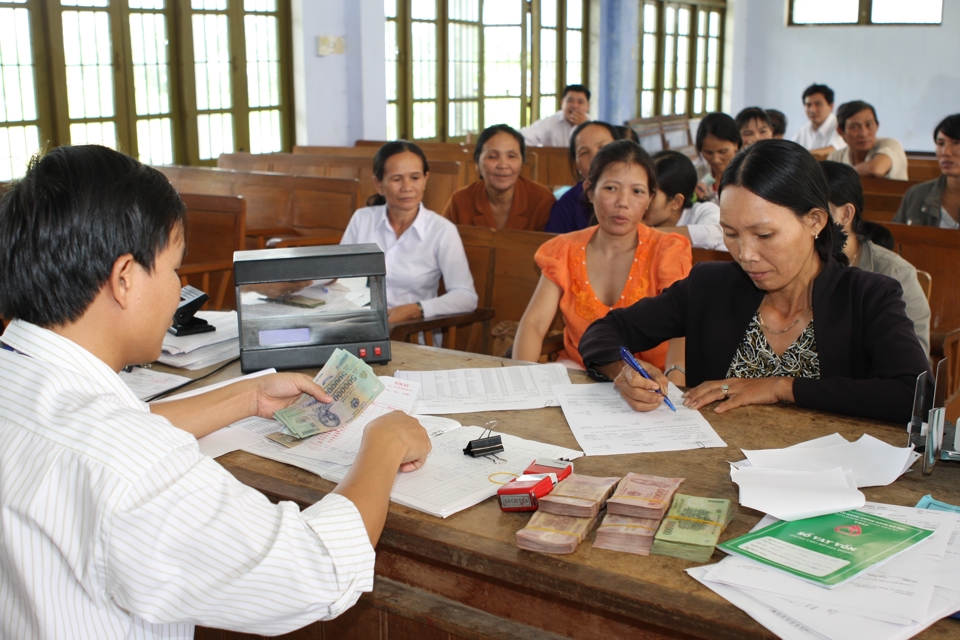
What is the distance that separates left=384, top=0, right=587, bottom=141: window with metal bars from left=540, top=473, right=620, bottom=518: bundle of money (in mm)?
7435

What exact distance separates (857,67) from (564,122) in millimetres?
7212

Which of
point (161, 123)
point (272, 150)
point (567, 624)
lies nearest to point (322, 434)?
point (567, 624)

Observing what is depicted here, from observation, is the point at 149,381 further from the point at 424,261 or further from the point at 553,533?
the point at 424,261

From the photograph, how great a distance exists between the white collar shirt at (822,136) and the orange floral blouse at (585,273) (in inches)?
254

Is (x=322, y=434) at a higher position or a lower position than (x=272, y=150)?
lower

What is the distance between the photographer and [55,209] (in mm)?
1017

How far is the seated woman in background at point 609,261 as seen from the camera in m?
2.70

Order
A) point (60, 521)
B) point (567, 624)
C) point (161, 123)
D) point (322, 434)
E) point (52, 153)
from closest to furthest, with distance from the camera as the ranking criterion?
point (60, 521), point (52, 153), point (567, 624), point (322, 434), point (161, 123)

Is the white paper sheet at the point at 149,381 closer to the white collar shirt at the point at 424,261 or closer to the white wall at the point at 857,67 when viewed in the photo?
the white collar shirt at the point at 424,261

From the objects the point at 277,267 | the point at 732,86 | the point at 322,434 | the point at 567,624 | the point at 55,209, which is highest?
the point at 732,86

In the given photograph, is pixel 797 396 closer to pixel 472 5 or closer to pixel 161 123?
pixel 161 123

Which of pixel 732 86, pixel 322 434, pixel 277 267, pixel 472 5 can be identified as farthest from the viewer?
pixel 732 86

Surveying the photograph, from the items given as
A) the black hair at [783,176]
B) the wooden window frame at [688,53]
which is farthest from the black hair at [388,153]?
the wooden window frame at [688,53]

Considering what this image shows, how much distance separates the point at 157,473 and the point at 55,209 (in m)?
0.33
